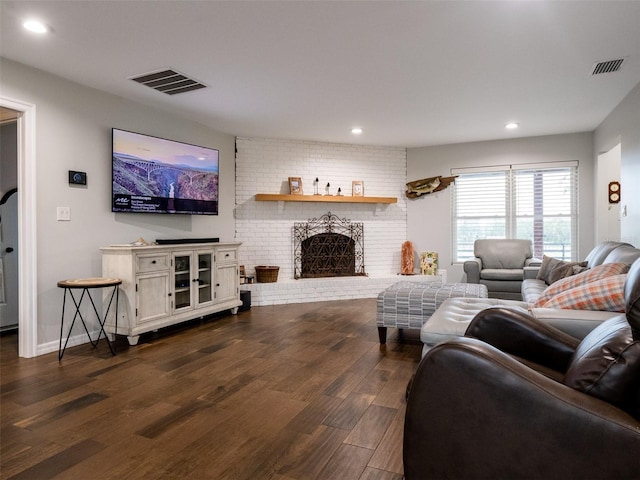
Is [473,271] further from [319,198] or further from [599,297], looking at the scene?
[599,297]

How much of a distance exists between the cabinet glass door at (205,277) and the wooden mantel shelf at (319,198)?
5.03 feet

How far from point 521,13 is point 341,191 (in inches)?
155

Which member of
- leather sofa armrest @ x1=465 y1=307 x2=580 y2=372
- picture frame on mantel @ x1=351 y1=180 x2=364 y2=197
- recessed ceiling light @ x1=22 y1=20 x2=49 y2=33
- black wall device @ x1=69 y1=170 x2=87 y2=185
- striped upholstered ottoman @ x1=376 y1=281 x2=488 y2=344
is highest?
recessed ceiling light @ x1=22 y1=20 x2=49 y2=33

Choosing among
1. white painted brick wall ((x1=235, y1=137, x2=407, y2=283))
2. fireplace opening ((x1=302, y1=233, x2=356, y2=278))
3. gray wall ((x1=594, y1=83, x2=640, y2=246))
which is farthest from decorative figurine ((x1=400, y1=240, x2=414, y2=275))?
gray wall ((x1=594, y1=83, x2=640, y2=246))

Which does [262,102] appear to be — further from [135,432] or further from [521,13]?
[135,432]

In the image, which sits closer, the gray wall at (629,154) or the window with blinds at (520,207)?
the gray wall at (629,154)

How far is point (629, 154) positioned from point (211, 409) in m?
4.54

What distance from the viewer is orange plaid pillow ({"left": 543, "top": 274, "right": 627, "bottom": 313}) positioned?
1929 millimetres

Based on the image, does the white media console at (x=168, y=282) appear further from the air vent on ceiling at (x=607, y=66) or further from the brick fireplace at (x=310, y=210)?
the air vent on ceiling at (x=607, y=66)

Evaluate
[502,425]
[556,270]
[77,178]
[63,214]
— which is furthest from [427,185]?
[502,425]

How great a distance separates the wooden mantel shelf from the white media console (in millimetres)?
1154

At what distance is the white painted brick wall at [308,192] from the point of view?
5.86 meters

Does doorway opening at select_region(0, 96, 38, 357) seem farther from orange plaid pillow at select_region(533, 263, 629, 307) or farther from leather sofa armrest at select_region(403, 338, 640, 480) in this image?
orange plaid pillow at select_region(533, 263, 629, 307)

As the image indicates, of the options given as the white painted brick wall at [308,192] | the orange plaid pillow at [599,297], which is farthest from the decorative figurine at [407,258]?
the orange plaid pillow at [599,297]
